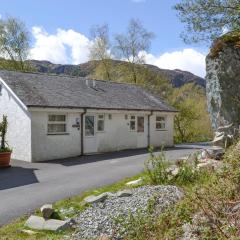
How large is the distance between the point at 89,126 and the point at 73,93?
2300 mm

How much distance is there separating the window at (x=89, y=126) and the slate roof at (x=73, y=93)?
0.78m

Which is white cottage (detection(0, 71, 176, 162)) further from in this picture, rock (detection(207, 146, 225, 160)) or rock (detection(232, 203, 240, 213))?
rock (detection(232, 203, 240, 213))

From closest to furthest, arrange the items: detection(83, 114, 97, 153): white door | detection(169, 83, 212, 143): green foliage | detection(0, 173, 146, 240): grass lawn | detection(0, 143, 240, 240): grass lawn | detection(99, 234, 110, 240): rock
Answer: detection(0, 143, 240, 240): grass lawn
detection(99, 234, 110, 240): rock
detection(0, 173, 146, 240): grass lawn
detection(83, 114, 97, 153): white door
detection(169, 83, 212, 143): green foliage

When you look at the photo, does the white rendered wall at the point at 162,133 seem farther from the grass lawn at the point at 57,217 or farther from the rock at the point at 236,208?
the rock at the point at 236,208

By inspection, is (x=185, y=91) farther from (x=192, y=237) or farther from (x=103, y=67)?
(x=192, y=237)

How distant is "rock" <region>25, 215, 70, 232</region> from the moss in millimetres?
5989

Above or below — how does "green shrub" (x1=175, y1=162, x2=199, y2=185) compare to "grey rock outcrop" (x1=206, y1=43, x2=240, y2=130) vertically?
below

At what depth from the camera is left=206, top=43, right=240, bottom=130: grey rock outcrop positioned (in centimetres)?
1130

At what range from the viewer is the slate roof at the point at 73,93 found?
21.5m

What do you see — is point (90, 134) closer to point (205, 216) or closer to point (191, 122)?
point (191, 122)

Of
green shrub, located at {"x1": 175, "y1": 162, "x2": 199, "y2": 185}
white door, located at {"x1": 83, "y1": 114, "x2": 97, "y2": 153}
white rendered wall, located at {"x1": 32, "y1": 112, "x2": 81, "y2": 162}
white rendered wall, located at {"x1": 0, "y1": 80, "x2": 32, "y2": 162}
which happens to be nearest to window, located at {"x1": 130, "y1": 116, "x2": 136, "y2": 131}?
white door, located at {"x1": 83, "y1": 114, "x2": 97, "y2": 153}

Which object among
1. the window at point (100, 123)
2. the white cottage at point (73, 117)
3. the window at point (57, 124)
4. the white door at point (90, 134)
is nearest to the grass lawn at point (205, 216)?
the white cottage at point (73, 117)

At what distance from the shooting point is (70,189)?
1220cm

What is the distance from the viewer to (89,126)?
77.1 ft
